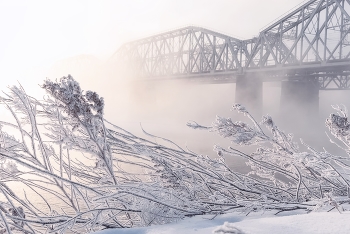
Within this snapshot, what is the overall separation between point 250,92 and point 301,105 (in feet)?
21.0

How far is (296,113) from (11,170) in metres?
41.7

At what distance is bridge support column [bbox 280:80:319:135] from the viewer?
129 feet

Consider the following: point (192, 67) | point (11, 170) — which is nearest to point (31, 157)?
point (11, 170)

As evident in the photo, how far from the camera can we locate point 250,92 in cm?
4159

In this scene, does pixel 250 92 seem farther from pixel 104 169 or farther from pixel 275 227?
pixel 275 227

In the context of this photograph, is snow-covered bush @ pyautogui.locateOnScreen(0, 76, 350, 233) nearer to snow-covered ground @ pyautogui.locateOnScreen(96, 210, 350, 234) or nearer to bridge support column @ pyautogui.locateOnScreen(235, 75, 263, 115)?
snow-covered ground @ pyautogui.locateOnScreen(96, 210, 350, 234)

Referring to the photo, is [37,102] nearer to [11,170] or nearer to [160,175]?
[11,170]

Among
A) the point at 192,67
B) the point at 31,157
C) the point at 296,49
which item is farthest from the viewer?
the point at 192,67

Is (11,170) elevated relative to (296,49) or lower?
lower

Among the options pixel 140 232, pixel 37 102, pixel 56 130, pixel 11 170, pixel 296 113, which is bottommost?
pixel 296 113

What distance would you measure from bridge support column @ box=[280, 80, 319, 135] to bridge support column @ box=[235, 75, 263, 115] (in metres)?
3.01

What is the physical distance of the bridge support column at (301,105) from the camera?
129ft

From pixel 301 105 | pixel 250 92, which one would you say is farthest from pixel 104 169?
pixel 301 105

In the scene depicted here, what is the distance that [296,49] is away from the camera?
37719 mm
